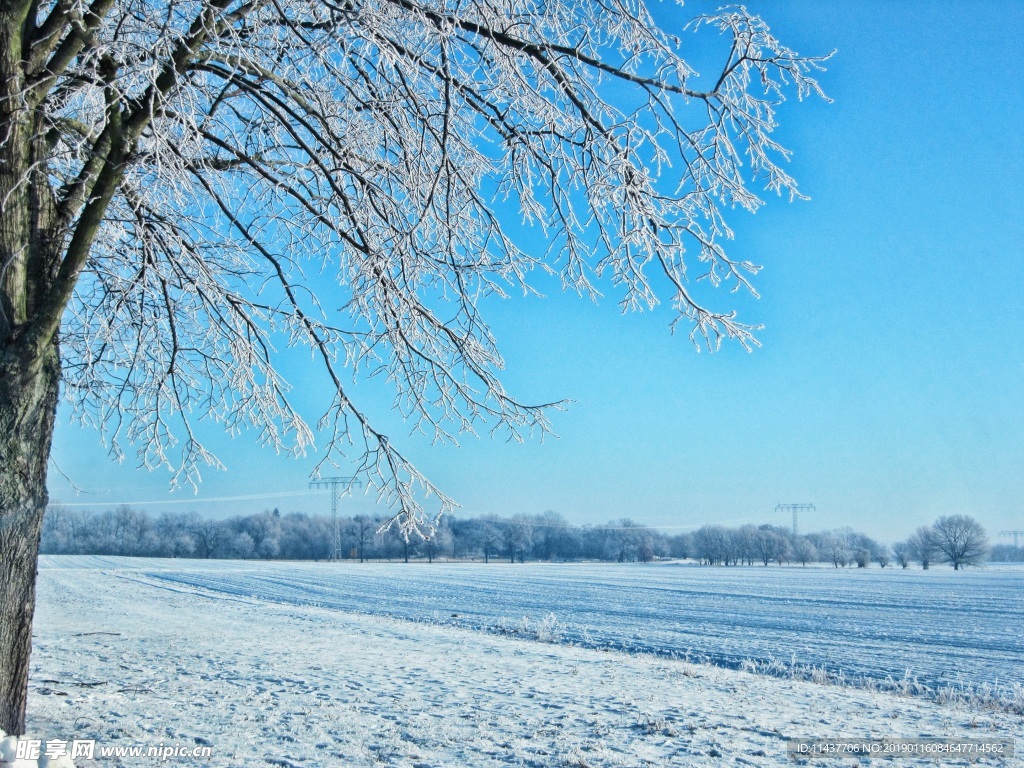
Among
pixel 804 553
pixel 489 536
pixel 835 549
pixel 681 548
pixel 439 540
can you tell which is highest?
pixel 439 540

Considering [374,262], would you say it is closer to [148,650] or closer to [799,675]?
[148,650]

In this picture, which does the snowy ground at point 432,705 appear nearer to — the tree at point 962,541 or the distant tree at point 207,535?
the distant tree at point 207,535

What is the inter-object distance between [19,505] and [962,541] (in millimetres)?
132051

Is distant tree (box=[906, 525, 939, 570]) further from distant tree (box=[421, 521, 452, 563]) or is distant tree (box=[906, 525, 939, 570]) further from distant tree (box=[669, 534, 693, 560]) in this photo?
distant tree (box=[421, 521, 452, 563])

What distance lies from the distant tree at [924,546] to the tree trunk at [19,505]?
5175 inches

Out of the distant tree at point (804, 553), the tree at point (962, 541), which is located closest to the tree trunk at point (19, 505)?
the tree at point (962, 541)

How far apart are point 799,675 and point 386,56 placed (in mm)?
12711

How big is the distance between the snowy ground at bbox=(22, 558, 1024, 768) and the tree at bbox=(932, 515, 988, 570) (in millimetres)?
118964

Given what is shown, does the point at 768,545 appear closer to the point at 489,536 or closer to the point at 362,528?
the point at 489,536

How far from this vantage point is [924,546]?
119 metres

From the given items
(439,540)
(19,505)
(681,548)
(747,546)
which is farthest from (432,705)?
(681,548)

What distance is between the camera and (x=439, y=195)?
4984 mm

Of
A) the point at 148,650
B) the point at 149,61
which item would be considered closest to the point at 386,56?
the point at 149,61

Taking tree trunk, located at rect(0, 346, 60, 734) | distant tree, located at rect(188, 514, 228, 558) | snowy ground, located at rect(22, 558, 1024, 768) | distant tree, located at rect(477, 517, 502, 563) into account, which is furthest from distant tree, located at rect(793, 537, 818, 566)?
tree trunk, located at rect(0, 346, 60, 734)
